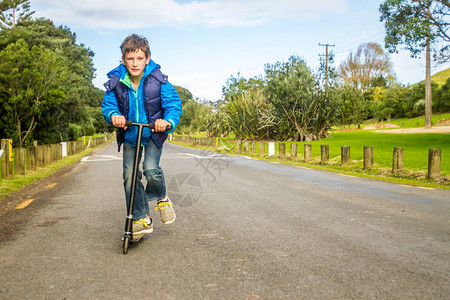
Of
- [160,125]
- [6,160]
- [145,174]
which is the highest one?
[160,125]

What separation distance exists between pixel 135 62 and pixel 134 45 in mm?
167

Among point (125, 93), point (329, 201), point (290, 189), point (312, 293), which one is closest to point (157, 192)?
point (125, 93)

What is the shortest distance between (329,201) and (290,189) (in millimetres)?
1579

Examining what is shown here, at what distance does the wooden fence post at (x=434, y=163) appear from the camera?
1075 centimetres

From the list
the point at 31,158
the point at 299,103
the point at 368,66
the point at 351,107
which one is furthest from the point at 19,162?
the point at 368,66

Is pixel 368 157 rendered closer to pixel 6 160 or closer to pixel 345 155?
pixel 345 155

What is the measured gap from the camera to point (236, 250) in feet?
13.0

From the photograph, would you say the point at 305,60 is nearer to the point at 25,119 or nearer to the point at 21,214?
the point at 25,119

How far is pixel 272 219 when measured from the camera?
213 inches

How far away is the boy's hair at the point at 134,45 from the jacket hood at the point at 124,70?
0.10 m

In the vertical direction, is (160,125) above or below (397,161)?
above

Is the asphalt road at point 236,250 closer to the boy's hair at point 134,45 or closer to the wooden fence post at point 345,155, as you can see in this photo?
the boy's hair at point 134,45

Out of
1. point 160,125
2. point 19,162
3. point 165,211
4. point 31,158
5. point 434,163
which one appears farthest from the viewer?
point 31,158

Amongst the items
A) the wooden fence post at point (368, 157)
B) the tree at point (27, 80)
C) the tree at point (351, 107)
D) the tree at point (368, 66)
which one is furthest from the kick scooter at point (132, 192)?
the tree at point (368, 66)
